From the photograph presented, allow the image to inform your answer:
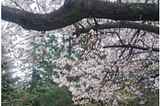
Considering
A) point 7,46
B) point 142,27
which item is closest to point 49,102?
point 7,46

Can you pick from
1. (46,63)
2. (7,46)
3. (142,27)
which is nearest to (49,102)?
(46,63)

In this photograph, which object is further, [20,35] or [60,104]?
[60,104]

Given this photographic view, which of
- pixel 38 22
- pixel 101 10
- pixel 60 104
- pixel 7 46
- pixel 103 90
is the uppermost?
pixel 101 10

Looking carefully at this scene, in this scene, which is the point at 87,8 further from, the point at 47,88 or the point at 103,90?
the point at 47,88

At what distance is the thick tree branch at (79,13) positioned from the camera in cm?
167

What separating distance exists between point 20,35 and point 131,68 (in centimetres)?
240

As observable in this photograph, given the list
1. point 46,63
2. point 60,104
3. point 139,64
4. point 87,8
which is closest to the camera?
point 87,8

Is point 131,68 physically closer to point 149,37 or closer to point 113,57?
point 113,57

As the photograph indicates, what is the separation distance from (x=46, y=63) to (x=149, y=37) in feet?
17.1

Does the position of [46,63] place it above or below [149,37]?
below

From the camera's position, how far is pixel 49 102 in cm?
705

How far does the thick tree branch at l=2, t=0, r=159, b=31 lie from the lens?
65.9 inches

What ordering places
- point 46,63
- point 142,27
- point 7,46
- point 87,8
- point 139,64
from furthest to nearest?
point 46,63
point 7,46
point 139,64
point 142,27
point 87,8

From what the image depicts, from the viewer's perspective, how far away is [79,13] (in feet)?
5.60
